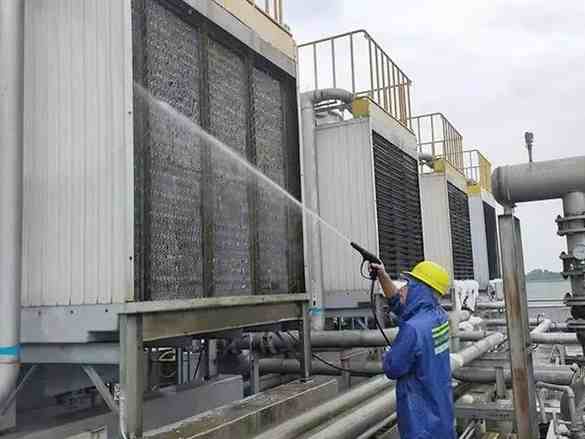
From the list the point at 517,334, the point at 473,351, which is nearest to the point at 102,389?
the point at 517,334

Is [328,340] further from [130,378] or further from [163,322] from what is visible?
[130,378]

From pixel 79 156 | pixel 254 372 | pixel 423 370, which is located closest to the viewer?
pixel 79 156

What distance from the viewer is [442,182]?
13117 mm

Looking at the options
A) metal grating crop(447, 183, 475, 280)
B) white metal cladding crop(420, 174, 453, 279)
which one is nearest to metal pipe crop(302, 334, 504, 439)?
white metal cladding crop(420, 174, 453, 279)

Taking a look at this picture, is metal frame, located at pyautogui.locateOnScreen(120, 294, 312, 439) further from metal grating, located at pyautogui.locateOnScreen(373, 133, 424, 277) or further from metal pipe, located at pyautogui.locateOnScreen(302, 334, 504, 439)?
metal grating, located at pyautogui.locateOnScreen(373, 133, 424, 277)

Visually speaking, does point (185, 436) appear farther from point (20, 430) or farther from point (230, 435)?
point (20, 430)

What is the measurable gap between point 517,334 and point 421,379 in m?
0.87

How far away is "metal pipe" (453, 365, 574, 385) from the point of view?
6.55 metres

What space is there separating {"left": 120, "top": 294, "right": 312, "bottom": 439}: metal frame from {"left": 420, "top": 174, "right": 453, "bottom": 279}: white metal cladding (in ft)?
28.4

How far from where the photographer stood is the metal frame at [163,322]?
3.05 m

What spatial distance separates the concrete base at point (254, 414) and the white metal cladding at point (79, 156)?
930 millimetres

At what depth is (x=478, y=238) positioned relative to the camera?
1642 centimetres

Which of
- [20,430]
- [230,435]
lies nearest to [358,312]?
[230,435]

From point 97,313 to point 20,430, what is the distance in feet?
3.39
